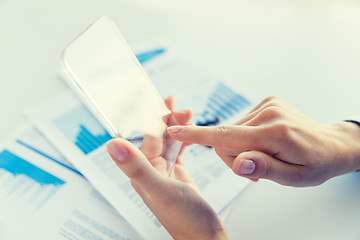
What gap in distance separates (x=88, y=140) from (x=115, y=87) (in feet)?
0.55

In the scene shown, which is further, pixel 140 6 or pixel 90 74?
pixel 140 6

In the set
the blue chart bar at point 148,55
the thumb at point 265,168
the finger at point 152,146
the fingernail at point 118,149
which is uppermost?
the blue chart bar at point 148,55

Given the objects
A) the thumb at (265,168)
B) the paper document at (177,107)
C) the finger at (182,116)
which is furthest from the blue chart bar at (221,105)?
the thumb at (265,168)

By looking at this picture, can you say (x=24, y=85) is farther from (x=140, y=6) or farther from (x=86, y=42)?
(x=140, y=6)

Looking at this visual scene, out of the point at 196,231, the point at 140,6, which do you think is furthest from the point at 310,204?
the point at 140,6

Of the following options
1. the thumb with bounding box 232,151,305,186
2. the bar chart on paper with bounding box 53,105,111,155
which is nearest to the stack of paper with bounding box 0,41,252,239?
the bar chart on paper with bounding box 53,105,111,155

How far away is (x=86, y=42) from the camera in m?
0.48

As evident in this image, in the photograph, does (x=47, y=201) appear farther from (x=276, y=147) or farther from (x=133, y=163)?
(x=276, y=147)

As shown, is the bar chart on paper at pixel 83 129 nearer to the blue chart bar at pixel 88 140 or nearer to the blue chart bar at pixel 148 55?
the blue chart bar at pixel 88 140

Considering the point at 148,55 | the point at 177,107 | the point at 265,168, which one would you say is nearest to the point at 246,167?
the point at 265,168

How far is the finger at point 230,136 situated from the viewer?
1.64 feet

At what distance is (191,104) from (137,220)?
0.29 metres

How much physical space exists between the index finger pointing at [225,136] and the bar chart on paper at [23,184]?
224 mm

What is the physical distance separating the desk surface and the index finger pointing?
127 millimetres
